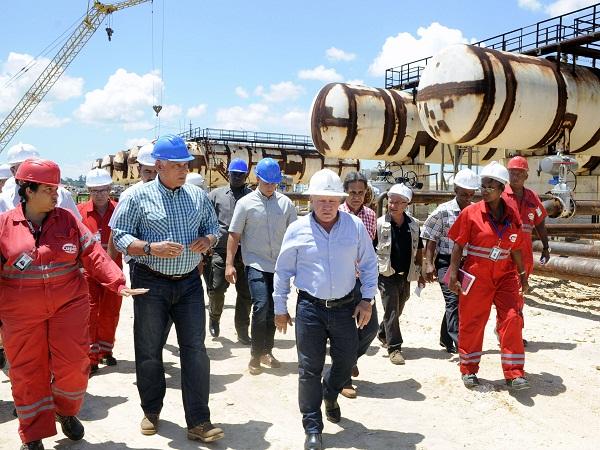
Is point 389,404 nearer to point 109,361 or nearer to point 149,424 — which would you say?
point 149,424

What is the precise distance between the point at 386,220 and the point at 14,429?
3357mm

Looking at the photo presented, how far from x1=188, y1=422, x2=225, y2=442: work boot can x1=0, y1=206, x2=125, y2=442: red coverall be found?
0.70m

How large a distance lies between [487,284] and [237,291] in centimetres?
245

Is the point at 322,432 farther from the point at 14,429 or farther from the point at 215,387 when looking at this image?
the point at 14,429

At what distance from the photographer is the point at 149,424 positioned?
140 inches

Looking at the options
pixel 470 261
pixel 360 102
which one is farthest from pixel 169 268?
pixel 360 102

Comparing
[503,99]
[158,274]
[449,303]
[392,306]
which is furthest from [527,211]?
[503,99]

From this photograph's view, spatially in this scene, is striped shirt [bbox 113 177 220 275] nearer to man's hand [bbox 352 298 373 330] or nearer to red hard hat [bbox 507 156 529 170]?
man's hand [bbox 352 298 373 330]

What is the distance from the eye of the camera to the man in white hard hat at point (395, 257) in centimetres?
512

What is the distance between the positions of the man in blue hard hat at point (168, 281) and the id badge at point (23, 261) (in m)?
0.50

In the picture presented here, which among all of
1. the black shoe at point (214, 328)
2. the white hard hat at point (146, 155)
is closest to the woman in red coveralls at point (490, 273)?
the white hard hat at point (146, 155)

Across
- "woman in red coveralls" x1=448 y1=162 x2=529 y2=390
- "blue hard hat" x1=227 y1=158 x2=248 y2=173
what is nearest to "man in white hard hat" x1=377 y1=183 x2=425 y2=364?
"woman in red coveralls" x1=448 y1=162 x2=529 y2=390

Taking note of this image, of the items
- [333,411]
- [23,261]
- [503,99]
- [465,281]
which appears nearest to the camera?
[23,261]

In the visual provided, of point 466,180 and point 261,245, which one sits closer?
point 261,245
